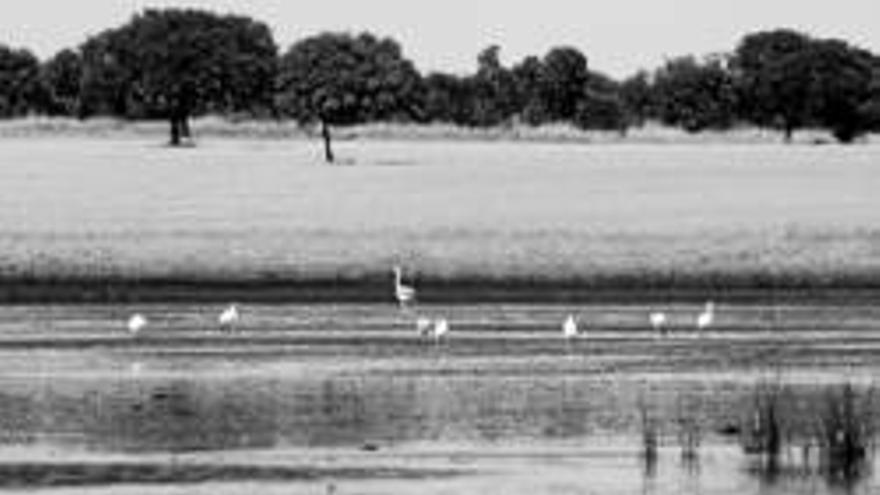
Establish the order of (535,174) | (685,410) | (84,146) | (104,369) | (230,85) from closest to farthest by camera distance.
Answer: (685,410)
(104,369)
(535,174)
(84,146)
(230,85)

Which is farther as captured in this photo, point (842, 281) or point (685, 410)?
point (842, 281)

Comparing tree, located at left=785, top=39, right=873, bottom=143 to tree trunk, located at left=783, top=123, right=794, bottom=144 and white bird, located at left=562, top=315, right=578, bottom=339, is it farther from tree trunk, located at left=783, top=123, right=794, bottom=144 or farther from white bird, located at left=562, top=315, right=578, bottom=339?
white bird, located at left=562, top=315, right=578, bottom=339

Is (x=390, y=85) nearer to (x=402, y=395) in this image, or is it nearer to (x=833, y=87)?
(x=833, y=87)

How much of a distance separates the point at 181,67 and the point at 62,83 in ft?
179

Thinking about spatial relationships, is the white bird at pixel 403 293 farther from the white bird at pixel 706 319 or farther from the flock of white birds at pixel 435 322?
the white bird at pixel 706 319

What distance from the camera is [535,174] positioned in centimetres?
9619

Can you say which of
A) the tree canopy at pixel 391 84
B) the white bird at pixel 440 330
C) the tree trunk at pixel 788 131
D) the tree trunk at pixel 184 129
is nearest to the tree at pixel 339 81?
the tree canopy at pixel 391 84

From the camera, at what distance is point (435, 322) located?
43.9 meters

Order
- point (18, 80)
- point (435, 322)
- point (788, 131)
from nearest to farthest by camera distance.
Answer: point (435, 322) → point (788, 131) → point (18, 80)

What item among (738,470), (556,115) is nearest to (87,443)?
(738,470)

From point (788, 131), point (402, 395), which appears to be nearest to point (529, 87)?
point (788, 131)

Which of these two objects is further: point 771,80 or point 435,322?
point 771,80

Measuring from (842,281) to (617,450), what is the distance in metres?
22.8

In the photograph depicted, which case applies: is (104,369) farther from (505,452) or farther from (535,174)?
(535,174)
